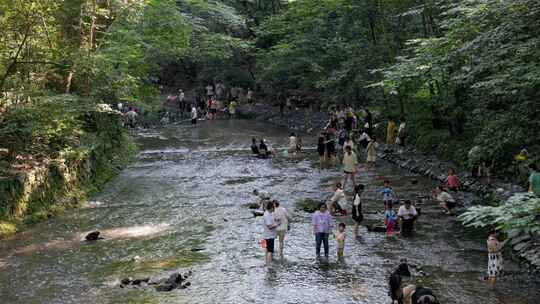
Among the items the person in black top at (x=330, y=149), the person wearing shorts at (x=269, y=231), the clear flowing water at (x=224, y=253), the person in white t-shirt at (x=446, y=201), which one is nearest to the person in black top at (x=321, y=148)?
the person in black top at (x=330, y=149)

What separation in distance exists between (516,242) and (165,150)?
2155 centimetres

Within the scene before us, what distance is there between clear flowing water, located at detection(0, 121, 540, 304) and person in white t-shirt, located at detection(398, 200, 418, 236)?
1.16 ft

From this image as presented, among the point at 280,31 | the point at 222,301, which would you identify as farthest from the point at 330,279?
the point at 280,31

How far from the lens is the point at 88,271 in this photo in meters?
13.4

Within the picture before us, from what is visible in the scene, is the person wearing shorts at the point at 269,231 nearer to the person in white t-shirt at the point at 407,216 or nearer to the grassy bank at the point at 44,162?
the person in white t-shirt at the point at 407,216

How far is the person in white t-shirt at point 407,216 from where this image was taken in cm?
1500

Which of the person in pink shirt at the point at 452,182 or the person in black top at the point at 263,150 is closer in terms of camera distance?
the person in pink shirt at the point at 452,182

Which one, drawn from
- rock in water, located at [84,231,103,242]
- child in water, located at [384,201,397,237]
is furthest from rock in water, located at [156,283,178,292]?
child in water, located at [384,201,397,237]

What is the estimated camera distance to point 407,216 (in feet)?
49.5

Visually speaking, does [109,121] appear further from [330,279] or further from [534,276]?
[534,276]

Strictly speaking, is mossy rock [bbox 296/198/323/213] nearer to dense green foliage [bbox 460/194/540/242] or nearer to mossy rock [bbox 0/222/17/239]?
mossy rock [bbox 0/222/17/239]

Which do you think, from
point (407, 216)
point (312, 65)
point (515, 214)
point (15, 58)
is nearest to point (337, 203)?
point (407, 216)

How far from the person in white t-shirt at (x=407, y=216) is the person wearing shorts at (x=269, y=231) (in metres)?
3.68

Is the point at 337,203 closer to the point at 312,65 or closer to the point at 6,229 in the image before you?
the point at 6,229
